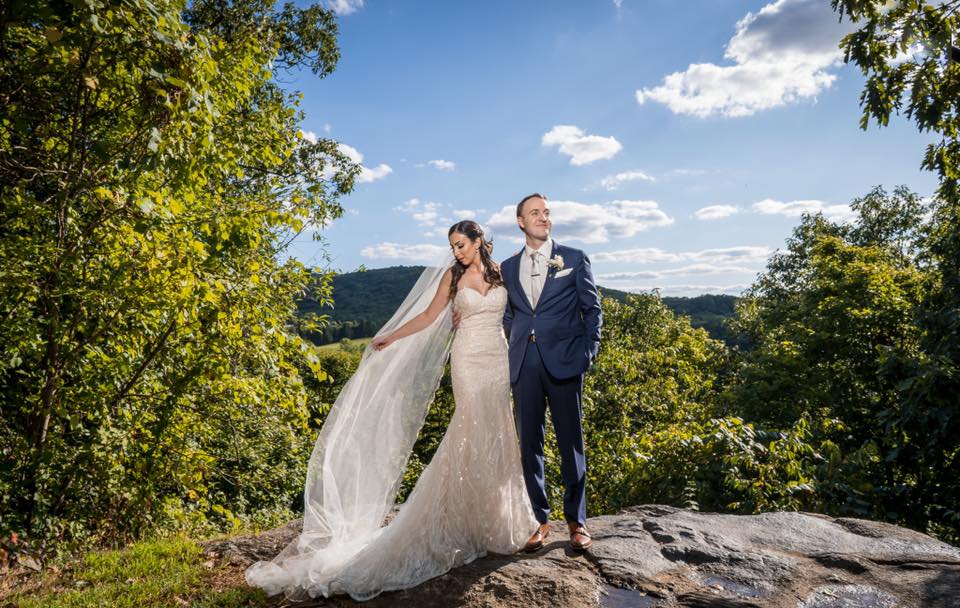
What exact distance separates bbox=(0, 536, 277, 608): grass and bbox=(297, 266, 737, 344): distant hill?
53977 mm

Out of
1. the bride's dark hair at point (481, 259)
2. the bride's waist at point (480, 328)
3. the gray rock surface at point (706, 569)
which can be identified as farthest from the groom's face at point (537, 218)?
the gray rock surface at point (706, 569)

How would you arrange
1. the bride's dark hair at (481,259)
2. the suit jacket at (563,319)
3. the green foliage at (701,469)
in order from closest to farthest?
the suit jacket at (563,319) → the bride's dark hair at (481,259) → the green foliage at (701,469)

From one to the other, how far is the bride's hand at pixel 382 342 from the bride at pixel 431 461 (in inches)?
0.5

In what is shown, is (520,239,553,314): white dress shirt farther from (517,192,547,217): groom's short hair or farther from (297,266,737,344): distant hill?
(297,266,737,344): distant hill

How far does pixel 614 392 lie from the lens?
17.1 meters

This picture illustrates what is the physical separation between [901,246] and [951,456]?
28.3 meters

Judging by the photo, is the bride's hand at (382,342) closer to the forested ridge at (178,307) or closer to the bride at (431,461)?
the bride at (431,461)

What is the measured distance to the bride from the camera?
12.2 feet

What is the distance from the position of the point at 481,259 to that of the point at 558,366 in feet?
3.57

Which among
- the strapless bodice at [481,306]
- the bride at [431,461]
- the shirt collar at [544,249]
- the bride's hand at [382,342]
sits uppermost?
the shirt collar at [544,249]

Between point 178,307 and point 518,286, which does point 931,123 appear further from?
point 178,307

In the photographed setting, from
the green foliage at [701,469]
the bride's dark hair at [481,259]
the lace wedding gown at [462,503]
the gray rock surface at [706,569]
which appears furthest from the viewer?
the green foliage at [701,469]

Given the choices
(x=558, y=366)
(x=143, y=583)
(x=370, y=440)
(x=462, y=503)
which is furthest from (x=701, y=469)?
(x=143, y=583)

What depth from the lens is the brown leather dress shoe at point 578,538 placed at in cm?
383
